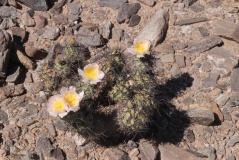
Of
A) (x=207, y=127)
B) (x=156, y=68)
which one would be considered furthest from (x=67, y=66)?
(x=207, y=127)

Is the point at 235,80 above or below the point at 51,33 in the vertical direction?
below

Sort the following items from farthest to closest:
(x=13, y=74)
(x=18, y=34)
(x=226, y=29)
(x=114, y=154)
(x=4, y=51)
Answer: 1. (x=226, y=29)
2. (x=18, y=34)
3. (x=13, y=74)
4. (x=4, y=51)
5. (x=114, y=154)

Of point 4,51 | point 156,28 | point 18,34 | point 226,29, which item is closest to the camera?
point 4,51

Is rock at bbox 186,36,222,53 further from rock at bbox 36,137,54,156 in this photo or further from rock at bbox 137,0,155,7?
rock at bbox 36,137,54,156

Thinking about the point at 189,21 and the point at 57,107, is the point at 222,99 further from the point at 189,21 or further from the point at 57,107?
the point at 57,107

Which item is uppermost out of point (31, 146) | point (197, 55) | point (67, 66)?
point (67, 66)

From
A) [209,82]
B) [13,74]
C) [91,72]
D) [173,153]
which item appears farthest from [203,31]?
[13,74]

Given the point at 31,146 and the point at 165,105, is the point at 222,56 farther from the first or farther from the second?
the point at 31,146
